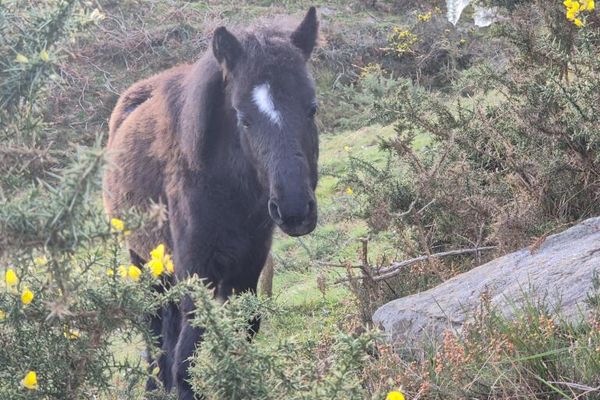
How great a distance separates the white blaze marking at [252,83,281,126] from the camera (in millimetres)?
4602

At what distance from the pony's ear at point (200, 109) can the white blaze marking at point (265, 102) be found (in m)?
0.48

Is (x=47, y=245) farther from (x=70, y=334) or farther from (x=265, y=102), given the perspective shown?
(x=265, y=102)

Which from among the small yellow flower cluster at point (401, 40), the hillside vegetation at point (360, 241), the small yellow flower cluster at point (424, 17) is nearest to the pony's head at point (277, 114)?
the hillside vegetation at point (360, 241)

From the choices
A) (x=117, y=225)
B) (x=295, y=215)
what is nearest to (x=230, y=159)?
(x=295, y=215)

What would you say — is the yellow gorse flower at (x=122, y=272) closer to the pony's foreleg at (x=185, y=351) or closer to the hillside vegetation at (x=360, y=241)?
the hillside vegetation at (x=360, y=241)

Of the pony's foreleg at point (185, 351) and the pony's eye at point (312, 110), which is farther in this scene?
the pony's foreleg at point (185, 351)

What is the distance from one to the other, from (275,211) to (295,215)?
16 cm

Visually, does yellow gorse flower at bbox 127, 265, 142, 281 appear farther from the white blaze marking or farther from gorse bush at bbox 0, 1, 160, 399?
the white blaze marking

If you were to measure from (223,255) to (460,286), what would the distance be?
4.86ft

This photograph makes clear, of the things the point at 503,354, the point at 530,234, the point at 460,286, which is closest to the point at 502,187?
the point at 530,234

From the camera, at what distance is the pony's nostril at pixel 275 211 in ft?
14.2

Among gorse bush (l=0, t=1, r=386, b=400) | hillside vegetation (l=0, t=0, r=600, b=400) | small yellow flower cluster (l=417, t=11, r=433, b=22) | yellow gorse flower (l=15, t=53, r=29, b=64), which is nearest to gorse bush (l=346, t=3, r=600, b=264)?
hillside vegetation (l=0, t=0, r=600, b=400)

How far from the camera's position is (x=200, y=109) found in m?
5.14

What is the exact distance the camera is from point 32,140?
2908 mm
